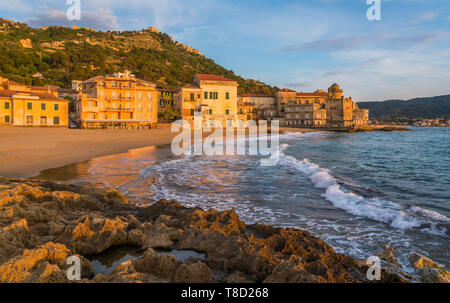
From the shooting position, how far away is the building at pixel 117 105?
133ft

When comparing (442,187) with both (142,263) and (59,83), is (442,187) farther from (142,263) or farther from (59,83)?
(59,83)

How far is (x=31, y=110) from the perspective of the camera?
35.5 meters

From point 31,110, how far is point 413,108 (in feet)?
600

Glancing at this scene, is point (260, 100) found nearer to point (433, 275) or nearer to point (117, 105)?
point (117, 105)

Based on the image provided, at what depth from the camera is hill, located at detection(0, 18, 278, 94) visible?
6481 cm

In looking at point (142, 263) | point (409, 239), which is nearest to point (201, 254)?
point (142, 263)

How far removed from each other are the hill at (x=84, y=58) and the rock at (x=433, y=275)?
66.6m

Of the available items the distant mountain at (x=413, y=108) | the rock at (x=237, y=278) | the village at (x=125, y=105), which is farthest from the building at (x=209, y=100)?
the distant mountain at (x=413, y=108)

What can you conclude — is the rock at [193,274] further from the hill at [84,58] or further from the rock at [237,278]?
the hill at [84,58]

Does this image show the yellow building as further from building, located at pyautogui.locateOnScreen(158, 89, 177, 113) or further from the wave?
the wave

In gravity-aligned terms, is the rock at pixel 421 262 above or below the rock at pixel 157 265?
below

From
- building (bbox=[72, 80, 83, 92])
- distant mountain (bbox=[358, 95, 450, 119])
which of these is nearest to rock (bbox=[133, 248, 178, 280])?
building (bbox=[72, 80, 83, 92])

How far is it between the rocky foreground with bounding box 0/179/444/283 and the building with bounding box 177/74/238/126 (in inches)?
1764
